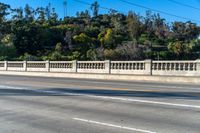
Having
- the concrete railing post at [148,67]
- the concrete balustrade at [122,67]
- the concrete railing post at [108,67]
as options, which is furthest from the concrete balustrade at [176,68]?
the concrete railing post at [108,67]

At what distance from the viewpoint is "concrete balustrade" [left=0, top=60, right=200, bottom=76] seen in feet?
92.5

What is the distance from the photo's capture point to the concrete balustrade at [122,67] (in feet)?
92.5

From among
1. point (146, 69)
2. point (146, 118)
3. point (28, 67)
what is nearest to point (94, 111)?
point (146, 118)

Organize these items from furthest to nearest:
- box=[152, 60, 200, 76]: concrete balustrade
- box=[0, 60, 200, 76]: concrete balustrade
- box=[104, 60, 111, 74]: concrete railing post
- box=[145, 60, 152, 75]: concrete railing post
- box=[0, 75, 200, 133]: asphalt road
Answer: box=[104, 60, 111, 74]: concrete railing post < box=[145, 60, 152, 75]: concrete railing post < box=[0, 60, 200, 76]: concrete balustrade < box=[152, 60, 200, 76]: concrete balustrade < box=[0, 75, 200, 133]: asphalt road

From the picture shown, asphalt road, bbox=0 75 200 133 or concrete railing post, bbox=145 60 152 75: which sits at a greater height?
concrete railing post, bbox=145 60 152 75

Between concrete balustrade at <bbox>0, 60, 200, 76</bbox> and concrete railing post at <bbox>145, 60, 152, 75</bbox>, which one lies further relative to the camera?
concrete railing post at <bbox>145, 60, 152, 75</bbox>

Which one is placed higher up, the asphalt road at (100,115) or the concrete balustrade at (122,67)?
the concrete balustrade at (122,67)

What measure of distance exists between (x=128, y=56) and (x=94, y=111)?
6087 centimetres

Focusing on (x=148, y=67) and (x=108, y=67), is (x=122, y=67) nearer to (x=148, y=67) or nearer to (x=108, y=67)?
(x=108, y=67)

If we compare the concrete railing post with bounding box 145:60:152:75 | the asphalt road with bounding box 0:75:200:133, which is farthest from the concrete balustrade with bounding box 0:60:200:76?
the asphalt road with bounding box 0:75:200:133

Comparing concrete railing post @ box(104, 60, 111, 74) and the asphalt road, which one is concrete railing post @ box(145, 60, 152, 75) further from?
the asphalt road

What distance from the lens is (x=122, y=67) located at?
110ft

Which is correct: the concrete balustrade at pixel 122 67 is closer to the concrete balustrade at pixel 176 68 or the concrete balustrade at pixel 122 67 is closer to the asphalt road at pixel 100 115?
the concrete balustrade at pixel 176 68

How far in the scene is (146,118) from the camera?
33.6 ft
